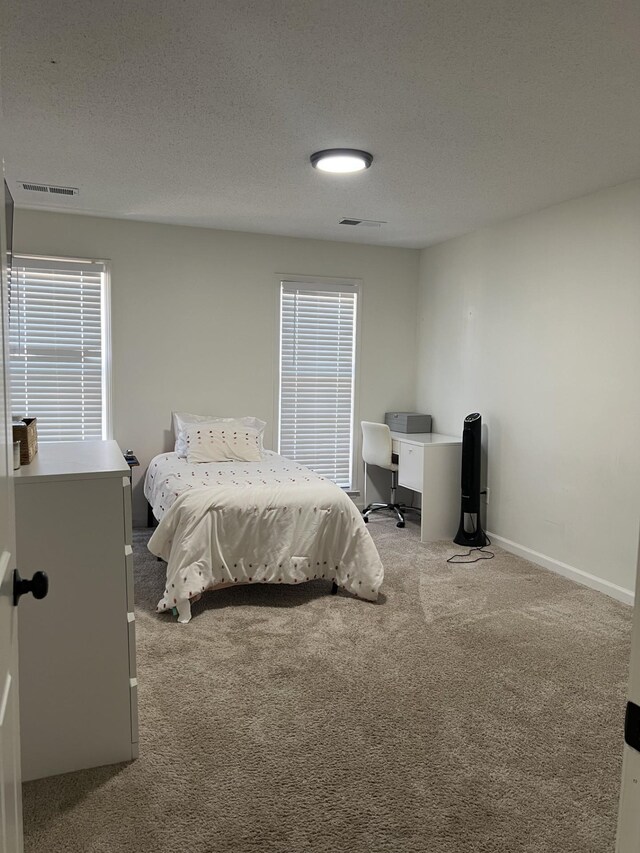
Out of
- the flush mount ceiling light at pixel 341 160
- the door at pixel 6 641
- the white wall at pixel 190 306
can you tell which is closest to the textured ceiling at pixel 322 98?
the flush mount ceiling light at pixel 341 160

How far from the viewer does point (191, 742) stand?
236cm

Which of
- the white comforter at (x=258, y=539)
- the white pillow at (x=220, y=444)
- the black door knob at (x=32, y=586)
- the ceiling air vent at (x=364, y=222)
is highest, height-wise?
the ceiling air vent at (x=364, y=222)

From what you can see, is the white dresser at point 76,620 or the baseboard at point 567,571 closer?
the white dresser at point 76,620

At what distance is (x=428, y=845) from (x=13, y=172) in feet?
13.4

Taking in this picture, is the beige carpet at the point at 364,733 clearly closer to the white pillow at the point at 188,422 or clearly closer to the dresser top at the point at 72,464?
the dresser top at the point at 72,464

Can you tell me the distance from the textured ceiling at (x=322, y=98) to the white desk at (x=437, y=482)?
1.91 meters

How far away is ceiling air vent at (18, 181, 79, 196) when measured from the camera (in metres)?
4.09

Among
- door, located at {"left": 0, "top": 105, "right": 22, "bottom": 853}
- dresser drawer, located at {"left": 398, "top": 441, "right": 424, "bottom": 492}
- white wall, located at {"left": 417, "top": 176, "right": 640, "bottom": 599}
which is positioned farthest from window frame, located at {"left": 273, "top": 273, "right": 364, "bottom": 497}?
door, located at {"left": 0, "top": 105, "right": 22, "bottom": 853}

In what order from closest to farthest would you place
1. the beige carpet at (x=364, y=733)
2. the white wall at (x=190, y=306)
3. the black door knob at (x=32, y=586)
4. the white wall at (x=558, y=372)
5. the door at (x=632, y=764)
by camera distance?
the door at (x=632, y=764) < the black door knob at (x=32, y=586) < the beige carpet at (x=364, y=733) < the white wall at (x=558, y=372) < the white wall at (x=190, y=306)

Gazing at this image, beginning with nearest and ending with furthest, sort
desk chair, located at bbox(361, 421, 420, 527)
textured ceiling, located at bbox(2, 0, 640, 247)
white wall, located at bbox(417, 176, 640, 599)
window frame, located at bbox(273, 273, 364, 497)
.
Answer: textured ceiling, located at bbox(2, 0, 640, 247) → white wall, located at bbox(417, 176, 640, 599) → desk chair, located at bbox(361, 421, 420, 527) → window frame, located at bbox(273, 273, 364, 497)

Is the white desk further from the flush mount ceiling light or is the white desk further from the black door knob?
the black door knob

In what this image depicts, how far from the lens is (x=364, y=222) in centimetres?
500

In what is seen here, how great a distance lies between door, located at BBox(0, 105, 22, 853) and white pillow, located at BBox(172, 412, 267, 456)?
376cm

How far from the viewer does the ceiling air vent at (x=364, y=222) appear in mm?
4938
